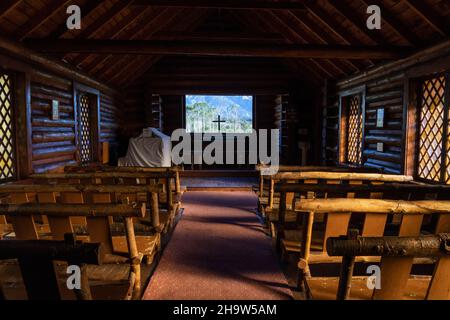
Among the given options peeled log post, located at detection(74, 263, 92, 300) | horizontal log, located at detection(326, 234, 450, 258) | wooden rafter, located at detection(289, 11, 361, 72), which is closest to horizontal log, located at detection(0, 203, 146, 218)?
peeled log post, located at detection(74, 263, 92, 300)

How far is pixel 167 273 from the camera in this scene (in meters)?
3.38

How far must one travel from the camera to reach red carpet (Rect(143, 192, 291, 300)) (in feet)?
9.83

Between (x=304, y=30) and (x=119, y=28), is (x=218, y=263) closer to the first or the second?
(x=119, y=28)

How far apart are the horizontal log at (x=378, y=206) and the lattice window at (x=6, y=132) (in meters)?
4.81

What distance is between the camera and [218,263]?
3652 millimetres

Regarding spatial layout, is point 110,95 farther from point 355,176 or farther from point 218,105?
point 355,176

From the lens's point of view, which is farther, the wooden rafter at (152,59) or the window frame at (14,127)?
the wooden rafter at (152,59)

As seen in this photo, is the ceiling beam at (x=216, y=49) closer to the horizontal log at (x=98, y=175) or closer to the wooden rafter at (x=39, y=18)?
the wooden rafter at (x=39, y=18)

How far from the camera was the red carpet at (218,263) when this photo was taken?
9.83 ft

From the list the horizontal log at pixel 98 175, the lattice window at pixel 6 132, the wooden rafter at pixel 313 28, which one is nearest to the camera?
the horizontal log at pixel 98 175

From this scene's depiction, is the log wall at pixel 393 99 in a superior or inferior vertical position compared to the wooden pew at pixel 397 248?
superior

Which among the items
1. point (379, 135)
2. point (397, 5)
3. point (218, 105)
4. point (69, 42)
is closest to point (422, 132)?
point (379, 135)

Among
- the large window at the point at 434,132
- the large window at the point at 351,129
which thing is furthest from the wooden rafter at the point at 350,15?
the large window at the point at 351,129

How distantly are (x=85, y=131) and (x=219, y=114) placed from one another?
6421 millimetres
